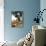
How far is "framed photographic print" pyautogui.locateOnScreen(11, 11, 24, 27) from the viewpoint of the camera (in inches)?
207

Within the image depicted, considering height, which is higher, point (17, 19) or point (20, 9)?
point (20, 9)

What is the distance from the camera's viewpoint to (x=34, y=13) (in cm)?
520

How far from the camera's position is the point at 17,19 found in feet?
17.3

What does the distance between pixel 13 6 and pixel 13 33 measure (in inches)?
41.9

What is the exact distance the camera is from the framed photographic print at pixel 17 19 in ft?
17.2

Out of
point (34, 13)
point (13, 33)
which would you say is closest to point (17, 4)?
point (34, 13)

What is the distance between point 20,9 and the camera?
17.1 feet

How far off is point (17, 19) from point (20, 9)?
414 millimetres

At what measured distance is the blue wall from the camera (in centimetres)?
520

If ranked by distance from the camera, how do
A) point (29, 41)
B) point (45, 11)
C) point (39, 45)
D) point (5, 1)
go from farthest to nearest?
point (5, 1) → point (45, 11) → point (29, 41) → point (39, 45)

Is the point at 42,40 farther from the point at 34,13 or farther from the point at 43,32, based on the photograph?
the point at 34,13

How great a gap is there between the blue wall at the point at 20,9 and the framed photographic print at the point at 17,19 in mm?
119

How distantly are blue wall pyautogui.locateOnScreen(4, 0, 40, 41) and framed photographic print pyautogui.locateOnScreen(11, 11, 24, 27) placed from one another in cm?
12

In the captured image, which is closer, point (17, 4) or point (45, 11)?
point (45, 11)
